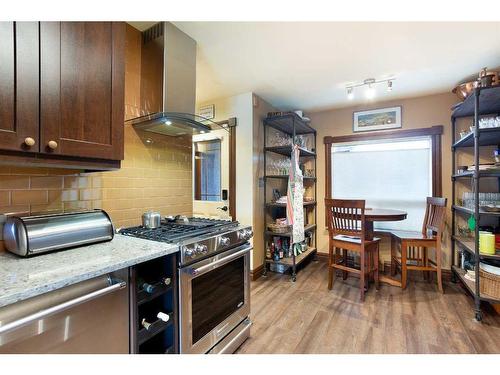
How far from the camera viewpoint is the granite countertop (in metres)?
0.78

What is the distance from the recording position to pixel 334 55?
86.4 inches

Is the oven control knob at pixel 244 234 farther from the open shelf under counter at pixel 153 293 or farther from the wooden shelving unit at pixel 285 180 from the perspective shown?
the wooden shelving unit at pixel 285 180

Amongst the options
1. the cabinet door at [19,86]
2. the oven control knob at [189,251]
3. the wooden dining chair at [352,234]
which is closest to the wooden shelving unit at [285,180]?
the wooden dining chair at [352,234]

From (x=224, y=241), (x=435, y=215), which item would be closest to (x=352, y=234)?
(x=435, y=215)

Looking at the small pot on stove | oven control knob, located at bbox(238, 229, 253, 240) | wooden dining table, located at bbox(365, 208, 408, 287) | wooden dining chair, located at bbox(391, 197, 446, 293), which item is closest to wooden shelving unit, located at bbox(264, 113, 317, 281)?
wooden dining table, located at bbox(365, 208, 408, 287)

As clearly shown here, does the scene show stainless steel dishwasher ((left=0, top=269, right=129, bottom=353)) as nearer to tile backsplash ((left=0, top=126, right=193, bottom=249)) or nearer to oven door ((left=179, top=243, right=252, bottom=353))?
oven door ((left=179, top=243, right=252, bottom=353))

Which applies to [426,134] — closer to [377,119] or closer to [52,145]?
[377,119]

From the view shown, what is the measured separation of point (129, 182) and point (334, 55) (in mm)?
2060
